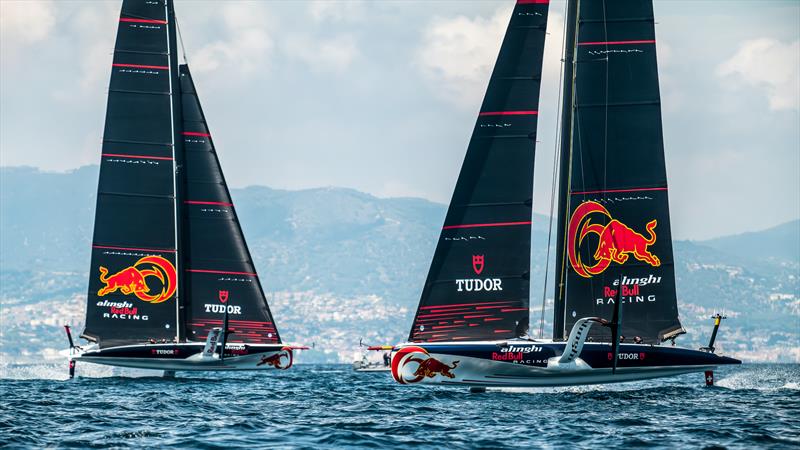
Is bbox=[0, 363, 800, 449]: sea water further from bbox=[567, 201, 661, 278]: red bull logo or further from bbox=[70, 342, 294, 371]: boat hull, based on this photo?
bbox=[70, 342, 294, 371]: boat hull

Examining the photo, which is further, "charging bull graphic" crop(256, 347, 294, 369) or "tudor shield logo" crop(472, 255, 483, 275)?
"charging bull graphic" crop(256, 347, 294, 369)

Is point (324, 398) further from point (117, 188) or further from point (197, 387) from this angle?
point (117, 188)

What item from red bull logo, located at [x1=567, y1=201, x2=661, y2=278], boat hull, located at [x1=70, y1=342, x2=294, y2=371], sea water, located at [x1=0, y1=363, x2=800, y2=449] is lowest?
sea water, located at [x1=0, y1=363, x2=800, y2=449]

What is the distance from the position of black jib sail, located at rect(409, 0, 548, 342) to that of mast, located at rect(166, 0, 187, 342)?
52.5 ft

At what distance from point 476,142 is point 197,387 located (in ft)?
47.5

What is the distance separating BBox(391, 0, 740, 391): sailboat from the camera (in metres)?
36.0

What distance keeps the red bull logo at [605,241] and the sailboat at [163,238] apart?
54.6 ft

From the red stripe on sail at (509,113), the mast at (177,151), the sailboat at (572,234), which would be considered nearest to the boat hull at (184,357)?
the mast at (177,151)

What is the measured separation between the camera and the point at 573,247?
37.5 m

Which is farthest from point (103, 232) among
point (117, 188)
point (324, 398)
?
point (324, 398)

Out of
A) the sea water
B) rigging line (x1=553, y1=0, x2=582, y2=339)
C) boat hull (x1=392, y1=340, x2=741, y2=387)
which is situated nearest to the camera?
the sea water

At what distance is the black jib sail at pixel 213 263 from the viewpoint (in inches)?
1970

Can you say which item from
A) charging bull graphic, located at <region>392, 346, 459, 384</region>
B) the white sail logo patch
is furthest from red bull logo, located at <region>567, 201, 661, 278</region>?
charging bull graphic, located at <region>392, 346, 459, 384</region>

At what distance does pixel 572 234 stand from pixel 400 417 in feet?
30.8
